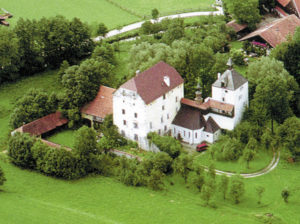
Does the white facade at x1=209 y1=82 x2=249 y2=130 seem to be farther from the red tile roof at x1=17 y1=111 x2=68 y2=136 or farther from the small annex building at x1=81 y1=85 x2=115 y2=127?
the red tile roof at x1=17 y1=111 x2=68 y2=136

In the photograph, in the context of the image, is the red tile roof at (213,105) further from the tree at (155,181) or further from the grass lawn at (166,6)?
the grass lawn at (166,6)

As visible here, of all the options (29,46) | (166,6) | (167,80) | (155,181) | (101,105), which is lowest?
(155,181)

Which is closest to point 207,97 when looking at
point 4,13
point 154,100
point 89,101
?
point 154,100

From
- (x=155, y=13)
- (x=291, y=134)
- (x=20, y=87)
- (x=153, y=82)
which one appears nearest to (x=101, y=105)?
(x=153, y=82)

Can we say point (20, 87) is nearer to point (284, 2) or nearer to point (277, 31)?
point (277, 31)

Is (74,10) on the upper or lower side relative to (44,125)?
upper

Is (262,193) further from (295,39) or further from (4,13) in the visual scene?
(4,13)

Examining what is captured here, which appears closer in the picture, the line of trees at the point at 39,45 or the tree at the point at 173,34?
the line of trees at the point at 39,45

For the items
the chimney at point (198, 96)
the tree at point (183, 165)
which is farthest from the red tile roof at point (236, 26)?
the tree at point (183, 165)
